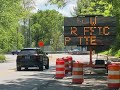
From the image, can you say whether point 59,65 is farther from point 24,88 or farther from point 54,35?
point 54,35

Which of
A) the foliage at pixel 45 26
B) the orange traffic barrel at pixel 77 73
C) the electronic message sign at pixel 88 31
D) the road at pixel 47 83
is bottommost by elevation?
the road at pixel 47 83

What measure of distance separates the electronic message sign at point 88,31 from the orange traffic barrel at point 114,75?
959 centimetres

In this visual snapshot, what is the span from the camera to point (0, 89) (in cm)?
1642

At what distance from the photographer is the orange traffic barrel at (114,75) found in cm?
1596

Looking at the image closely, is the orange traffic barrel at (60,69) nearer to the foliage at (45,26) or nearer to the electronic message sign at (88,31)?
the electronic message sign at (88,31)

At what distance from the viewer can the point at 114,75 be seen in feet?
52.5

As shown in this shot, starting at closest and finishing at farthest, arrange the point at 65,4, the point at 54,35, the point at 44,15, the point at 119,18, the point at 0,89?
the point at 0,89 → the point at 119,18 → the point at 65,4 → the point at 54,35 → the point at 44,15

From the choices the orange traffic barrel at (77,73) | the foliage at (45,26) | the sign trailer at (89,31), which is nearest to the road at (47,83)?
the orange traffic barrel at (77,73)

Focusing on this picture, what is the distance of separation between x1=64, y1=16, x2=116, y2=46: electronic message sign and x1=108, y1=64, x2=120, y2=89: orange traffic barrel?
9586 mm

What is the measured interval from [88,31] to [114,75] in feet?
32.9

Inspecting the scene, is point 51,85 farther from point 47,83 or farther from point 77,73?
point 77,73

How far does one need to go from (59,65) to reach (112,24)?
17.9 ft

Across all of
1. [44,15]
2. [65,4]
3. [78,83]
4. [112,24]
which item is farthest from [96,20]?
[44,15]

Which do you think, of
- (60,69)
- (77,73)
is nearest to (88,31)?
(60,69)
